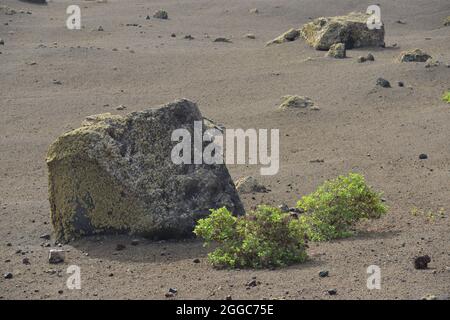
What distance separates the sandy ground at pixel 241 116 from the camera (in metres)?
7.93

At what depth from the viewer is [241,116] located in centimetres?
1561

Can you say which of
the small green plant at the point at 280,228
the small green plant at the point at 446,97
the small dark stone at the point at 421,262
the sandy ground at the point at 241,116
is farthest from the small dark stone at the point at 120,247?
the small green plant at the point at 446,97

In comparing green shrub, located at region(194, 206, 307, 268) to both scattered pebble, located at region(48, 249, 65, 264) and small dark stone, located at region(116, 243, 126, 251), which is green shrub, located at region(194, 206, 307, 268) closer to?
small dark stone, located at region(116, 243, 126, 251)

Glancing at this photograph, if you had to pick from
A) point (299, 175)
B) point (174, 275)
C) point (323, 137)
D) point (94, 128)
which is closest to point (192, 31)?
point (323, 137)

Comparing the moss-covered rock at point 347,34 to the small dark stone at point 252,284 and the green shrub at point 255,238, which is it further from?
the small dark stone at point 252,284

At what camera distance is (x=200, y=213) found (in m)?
9.38

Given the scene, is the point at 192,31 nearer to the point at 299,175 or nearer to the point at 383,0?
the point at 383,0

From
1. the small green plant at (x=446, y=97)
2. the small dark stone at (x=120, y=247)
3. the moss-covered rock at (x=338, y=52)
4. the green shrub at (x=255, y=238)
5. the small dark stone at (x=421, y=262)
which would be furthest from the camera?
the moss-covered rock at (x=338, y=52)

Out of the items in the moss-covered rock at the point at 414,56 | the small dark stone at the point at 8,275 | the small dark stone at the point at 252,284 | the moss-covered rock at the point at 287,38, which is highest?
the moss-covered rock at the point at 287,38

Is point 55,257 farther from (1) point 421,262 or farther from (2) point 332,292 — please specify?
(1) point 421,262

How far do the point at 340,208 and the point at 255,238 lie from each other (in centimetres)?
131

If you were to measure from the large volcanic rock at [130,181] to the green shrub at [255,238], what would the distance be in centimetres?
68

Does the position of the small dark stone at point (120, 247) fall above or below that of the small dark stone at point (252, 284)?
below

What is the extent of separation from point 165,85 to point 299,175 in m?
6.48
